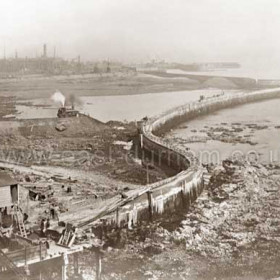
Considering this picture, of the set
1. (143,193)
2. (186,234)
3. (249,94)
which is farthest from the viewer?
(249,94)

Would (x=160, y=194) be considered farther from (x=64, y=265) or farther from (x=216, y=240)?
(x=64, y=265)

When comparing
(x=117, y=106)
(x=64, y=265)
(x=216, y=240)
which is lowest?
(x=216, y=240)

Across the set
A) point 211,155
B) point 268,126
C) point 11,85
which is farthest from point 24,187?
point 11,85

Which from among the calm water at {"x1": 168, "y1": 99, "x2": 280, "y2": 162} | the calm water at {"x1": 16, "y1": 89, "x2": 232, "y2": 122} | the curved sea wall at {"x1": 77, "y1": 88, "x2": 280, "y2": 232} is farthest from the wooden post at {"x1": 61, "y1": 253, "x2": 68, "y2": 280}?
the calm water at {"x1": 16, "y1": 89, "x2": 232, "y2": 122}

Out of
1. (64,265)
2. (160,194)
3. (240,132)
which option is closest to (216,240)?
(160,194)

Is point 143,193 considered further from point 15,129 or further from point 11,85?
point 11,85

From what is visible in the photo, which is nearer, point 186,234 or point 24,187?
point 186,234

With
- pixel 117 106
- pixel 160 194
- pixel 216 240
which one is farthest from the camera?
pixel 117 106
